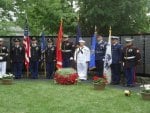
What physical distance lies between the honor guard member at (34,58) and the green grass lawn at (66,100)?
2984 millimetres

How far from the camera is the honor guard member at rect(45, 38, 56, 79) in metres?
18.2

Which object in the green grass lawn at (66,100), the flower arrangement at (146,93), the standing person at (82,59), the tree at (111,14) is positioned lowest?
the green grass lawn at (66,100)

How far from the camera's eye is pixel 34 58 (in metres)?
18.3

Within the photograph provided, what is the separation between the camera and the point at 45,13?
24375 mm

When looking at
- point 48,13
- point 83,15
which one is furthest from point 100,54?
point 48,13

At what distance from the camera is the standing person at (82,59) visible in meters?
17.5

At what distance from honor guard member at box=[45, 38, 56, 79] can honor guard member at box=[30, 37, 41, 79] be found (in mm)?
348

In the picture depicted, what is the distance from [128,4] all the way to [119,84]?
19.3 feet

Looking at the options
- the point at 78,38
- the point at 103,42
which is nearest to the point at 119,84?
the point at 103,42

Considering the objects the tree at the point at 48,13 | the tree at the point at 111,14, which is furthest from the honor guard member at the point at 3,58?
the tree at the point at 48,13

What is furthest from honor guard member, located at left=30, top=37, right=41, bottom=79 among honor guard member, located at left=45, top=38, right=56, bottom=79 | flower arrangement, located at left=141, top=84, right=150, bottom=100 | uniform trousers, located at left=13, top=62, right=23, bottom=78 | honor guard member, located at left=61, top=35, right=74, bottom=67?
flower arrangement, located at left=141, top=84, right=150, bottom=100

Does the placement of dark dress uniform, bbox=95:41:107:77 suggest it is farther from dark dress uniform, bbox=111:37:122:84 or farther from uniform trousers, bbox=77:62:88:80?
dark dress uniform, bbox=111:37:122:84

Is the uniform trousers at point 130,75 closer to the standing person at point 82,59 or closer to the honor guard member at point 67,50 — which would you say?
the standing person at point 82,59

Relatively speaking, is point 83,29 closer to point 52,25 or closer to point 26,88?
point 52,25
